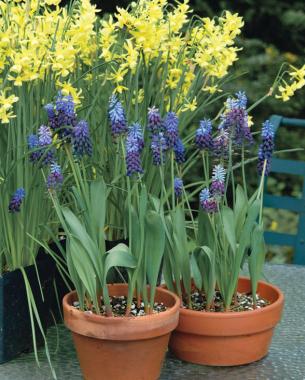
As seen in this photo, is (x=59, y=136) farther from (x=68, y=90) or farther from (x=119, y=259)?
(x=119, y=259)

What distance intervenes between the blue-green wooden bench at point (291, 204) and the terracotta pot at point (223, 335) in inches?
33.0

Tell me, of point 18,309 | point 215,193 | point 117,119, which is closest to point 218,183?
point 215,193

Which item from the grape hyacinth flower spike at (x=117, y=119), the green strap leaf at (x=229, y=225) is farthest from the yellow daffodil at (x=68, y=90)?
the green strap leaf at (x=229, y=225)

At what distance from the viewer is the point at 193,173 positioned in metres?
3.81

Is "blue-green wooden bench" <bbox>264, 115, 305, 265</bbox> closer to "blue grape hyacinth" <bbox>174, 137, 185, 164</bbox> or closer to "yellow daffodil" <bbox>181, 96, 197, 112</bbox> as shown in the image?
"yellow daffodil" <bbox>181, 96, 197, 112</bbox>

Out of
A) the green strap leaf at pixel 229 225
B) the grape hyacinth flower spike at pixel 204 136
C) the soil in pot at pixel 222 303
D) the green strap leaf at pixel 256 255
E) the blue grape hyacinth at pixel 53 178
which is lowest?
the soil in pot at pixel 222 303

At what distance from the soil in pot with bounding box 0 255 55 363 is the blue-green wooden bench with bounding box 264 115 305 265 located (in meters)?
0.95

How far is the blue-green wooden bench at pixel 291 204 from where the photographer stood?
8.36ft

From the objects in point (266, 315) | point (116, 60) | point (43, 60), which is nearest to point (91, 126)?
point (116, 60)

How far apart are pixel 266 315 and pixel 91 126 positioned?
2.01ft

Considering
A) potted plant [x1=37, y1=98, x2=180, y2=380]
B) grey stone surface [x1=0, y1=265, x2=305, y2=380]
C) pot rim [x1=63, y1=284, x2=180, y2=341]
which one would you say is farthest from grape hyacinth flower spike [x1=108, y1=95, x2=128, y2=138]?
grey stone surface [x1=0, y1=265, x2=305, y2=380]

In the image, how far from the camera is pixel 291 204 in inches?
101

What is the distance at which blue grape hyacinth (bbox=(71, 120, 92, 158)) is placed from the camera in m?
1.58

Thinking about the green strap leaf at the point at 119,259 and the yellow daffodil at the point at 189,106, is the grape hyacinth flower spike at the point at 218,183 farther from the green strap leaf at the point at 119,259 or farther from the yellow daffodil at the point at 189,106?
the yellow daffodil at the point at 189,106
